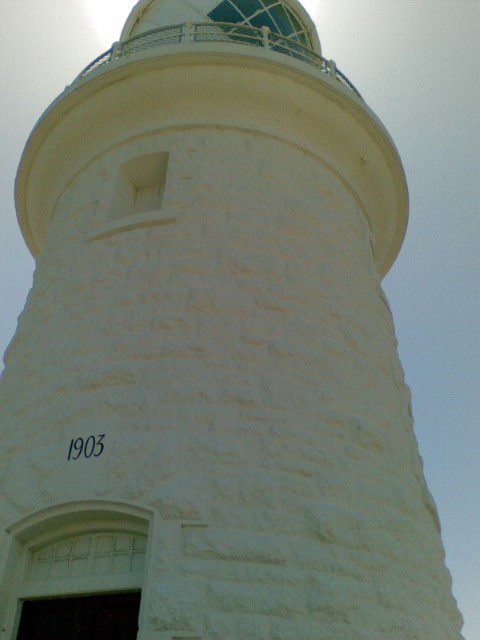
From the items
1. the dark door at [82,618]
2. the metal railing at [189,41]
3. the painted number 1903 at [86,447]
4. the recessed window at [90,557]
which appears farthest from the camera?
the metal railing at [189,41]

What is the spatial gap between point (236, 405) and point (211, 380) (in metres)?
0.31

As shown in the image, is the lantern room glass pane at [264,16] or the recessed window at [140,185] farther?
the lantern room glass pane at [264,16]

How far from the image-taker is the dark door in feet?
14.9

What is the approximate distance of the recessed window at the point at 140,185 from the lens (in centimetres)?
727

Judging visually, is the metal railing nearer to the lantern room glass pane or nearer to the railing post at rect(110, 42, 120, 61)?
the railing post at rect(110, 42, 120, 61)

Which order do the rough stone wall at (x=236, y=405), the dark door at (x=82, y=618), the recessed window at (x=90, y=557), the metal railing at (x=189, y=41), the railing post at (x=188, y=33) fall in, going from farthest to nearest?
1. the metal railing at (x=189, y=41)
2. the railing post at (x=188, y=33)
3. the recessed window at (x=90, y=557)
4. the dark door at (x=82, y=618)
5. the rough stone wall at (x=236, y=405)

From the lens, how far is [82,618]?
467 centimetres

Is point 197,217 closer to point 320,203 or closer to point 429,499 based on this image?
point 320,203

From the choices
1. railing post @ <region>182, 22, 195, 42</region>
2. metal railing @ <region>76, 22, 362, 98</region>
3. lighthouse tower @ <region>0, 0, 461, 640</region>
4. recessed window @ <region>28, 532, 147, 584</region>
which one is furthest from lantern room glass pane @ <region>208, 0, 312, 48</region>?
recessed window @ <region>28, 532, 147, 584</region>

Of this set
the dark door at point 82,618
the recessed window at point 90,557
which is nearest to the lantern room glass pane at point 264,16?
the recessed window at point 90,557

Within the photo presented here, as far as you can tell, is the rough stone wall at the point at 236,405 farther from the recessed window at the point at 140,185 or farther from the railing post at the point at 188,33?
the railing post at the point at 188,33

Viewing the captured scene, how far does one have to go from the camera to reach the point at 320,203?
7.17 meters

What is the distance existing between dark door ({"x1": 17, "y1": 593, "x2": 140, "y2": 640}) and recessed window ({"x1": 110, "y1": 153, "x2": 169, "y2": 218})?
4.10 metres

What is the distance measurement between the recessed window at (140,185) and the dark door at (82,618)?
410 cm
